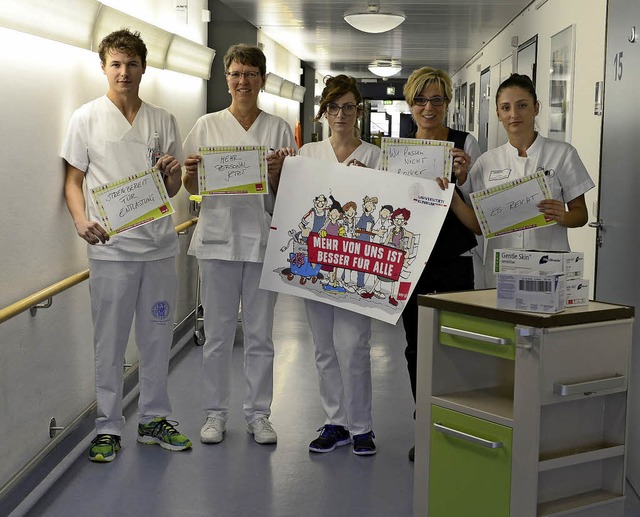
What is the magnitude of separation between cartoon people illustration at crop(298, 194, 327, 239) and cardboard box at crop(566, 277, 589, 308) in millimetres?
1321

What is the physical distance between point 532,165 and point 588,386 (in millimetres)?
1154

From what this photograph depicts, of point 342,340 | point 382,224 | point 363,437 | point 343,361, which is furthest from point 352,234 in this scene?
point 363,437

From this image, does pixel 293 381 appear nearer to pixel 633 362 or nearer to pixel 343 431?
pixel 343 431

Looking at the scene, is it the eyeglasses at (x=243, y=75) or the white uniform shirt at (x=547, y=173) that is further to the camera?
the eyeglasses at (x=243, y=75)

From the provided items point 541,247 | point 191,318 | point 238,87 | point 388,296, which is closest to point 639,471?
point 541,247

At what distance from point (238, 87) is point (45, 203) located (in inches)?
38.2

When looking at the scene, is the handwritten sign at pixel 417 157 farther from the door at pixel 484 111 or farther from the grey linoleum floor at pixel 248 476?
the door at pixel 484 111

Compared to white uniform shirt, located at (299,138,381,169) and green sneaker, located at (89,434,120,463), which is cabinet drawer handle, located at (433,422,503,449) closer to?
white uniform shirt, located at (299,138,381,169)

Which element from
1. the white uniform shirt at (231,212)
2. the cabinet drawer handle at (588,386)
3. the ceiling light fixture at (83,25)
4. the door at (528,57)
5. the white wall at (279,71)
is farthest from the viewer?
the white wall at (279,71)

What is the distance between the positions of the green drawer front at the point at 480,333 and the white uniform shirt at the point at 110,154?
5.08ft

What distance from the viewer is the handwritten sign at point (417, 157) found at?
11.3 ft

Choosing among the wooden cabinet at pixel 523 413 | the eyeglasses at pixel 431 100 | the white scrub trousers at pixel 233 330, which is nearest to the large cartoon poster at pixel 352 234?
the white scrub trousers at pixel 233 330

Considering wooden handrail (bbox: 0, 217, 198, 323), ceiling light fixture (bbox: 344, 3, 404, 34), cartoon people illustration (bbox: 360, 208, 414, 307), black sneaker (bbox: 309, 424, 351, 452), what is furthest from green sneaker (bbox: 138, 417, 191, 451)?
ceiling light fixture (bbox: 344, 3, 404, 34)

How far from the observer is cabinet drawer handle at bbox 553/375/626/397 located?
2512 mm
